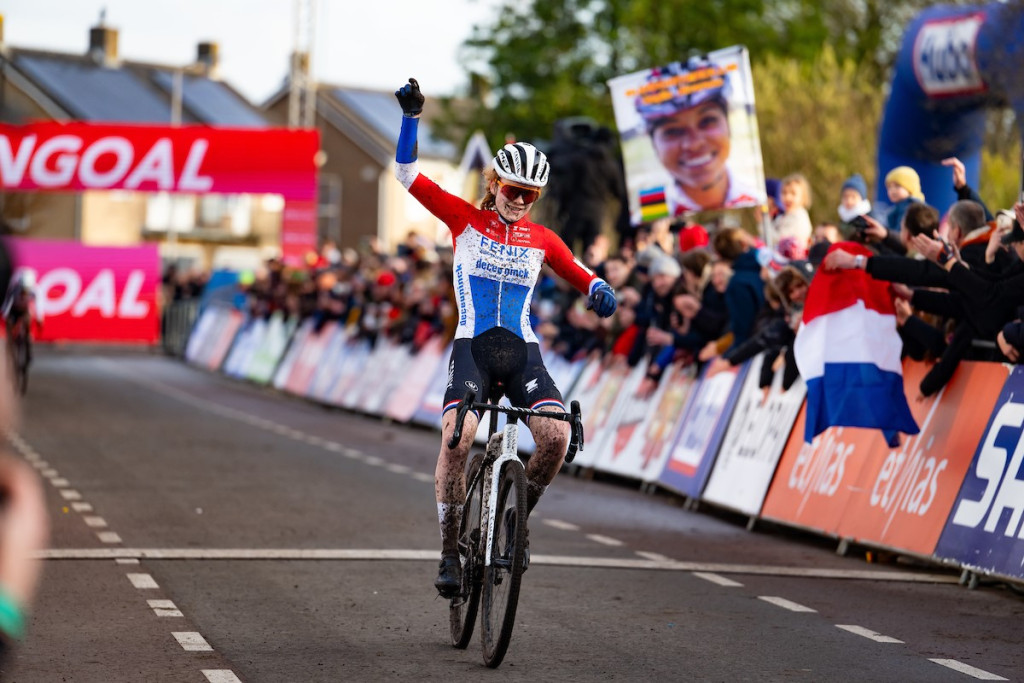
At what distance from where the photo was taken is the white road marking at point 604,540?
42.0 ft

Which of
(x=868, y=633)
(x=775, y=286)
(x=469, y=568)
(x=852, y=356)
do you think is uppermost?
(x=775, y=286)

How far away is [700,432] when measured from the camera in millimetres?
15977

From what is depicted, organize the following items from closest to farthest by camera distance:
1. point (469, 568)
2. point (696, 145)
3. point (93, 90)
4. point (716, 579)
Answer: point (469, 568)
point (716, 579)
point (696, 145)
point (93, 90)

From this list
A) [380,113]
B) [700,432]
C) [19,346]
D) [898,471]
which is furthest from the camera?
[380,113]

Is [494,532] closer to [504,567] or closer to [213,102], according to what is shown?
[504,567]

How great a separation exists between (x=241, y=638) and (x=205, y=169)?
28.0 m

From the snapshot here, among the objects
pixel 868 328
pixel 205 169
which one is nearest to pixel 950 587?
pixel 868 328

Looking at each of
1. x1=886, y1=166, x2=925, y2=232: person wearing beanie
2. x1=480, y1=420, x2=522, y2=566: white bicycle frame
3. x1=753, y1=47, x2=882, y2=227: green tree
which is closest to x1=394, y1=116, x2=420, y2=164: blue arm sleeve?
x1=480, y1=420, x2=522, y2=566: white bicycle frame

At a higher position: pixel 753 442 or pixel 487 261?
pixel 487 261

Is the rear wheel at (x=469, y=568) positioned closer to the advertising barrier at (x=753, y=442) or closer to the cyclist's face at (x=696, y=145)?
the advertising barrier at (x=753, y=442)

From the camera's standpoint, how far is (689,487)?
15.8m

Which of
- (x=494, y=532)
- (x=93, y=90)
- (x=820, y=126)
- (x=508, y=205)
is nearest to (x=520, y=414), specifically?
(x=494, y=532)

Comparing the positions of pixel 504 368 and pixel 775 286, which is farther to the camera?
pixel 775 286

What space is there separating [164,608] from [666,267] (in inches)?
361
